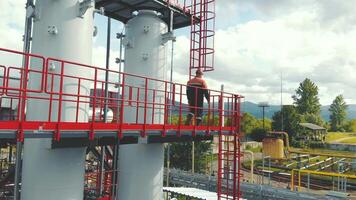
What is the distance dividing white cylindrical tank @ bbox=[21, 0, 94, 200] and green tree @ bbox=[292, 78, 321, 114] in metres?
74.6

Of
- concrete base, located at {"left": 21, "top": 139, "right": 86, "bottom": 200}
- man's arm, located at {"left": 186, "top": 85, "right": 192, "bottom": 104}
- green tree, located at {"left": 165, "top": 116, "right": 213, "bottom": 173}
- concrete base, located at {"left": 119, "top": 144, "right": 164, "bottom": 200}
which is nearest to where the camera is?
concrete base, located at {"left": 21, "top": 139, "right": 86, "bottom": 200}

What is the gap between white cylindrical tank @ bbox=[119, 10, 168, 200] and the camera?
10945 millimetres

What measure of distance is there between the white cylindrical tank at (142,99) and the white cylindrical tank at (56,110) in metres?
3.09

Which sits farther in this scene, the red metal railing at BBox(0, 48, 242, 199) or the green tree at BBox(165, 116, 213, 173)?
the green tree at BBox(165, 116, 213, 173)

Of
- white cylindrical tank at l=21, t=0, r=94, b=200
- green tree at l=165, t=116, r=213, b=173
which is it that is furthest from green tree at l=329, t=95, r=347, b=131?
white cylindrical tank at l=21, t=0, r=94, b=200

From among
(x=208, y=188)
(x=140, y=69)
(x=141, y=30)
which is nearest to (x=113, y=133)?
(x=140, y=69)

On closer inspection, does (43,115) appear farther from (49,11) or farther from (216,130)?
(216,130)

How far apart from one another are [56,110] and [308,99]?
251ft

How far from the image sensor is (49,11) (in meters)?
7.71

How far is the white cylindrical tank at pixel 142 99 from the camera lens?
1095 centimetres

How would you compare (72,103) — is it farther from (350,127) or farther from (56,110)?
(350,127)

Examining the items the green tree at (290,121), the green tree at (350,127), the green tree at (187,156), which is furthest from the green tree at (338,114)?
the green tree at (187,156)

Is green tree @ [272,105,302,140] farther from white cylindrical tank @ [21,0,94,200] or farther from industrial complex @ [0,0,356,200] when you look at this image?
white cylindrical tank @ [21,0,94,200]

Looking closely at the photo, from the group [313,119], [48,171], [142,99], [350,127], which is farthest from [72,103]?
[350,127]
